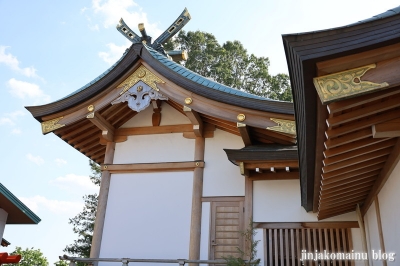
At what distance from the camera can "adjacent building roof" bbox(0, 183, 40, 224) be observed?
18.7 feet

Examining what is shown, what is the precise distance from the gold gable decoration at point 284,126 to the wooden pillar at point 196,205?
68.0 inches

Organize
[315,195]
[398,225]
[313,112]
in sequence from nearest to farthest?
1. [313,112]
2. [398,225]
3. [315,195]

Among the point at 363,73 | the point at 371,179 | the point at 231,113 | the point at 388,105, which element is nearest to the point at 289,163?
the point at 231,113

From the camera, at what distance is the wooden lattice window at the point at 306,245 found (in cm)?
661

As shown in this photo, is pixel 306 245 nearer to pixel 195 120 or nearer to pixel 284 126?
pixel 284 126

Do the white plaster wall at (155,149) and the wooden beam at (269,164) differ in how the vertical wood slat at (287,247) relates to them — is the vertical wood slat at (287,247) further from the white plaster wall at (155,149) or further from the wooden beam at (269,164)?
the white plaster wall at (155,149)

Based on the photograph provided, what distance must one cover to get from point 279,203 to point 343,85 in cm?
493

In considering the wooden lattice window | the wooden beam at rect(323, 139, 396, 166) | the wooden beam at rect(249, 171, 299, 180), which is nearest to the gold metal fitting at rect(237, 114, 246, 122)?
the wooden beam at rect(249, 171, 299, 180)

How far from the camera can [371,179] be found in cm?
485

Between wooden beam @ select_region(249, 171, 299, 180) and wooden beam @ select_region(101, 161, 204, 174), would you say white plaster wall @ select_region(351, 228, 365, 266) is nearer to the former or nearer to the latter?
wooden beam @ select_region(249, 171, 299, 180)

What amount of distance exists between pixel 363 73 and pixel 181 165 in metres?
5.64

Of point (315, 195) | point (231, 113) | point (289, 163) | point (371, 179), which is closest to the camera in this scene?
point (371, 179)

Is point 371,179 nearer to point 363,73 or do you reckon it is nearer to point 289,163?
point 289,163

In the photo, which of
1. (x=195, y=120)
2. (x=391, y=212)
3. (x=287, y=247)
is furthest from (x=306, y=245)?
(x=195, y=120)
